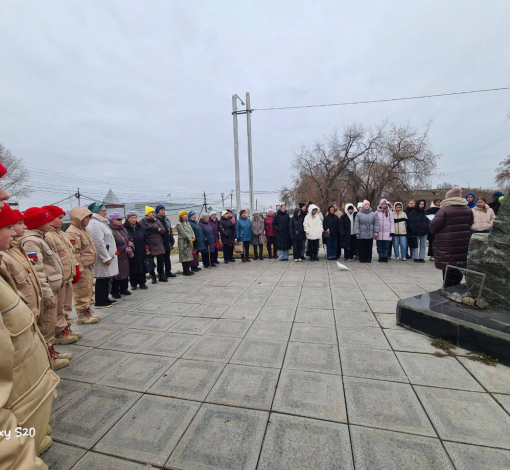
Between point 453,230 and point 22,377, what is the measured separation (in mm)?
5283

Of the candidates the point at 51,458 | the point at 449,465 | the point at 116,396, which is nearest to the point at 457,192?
the point at 449,465

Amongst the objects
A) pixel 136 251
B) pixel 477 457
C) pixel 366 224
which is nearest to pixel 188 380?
pixel 477 457

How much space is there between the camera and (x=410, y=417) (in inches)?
78.8

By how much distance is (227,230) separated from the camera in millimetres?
8828

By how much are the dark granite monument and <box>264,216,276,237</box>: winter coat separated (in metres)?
5.92

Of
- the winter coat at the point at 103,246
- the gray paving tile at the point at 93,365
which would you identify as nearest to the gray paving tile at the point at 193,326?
the gray paving tile at the point at 93,365

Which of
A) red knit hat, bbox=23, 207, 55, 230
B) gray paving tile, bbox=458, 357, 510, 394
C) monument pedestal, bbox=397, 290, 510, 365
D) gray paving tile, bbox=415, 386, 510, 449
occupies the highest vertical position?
red knit hat, bbox=23, 207, 55, 230

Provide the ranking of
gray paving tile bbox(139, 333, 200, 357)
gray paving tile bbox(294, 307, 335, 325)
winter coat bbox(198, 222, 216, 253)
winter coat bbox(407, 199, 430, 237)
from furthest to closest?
winter coat bbox(198, 222, 216, 253) < winter coat bbox(407, 199, 430, 237) < gray paving tile bbox(294, 307, 335, 325) < gray paving tile bbox(139, 333, 200, 357)

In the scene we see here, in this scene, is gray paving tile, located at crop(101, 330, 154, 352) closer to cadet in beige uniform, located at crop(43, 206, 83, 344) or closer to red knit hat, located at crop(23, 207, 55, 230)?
cadet in beige uniform, located at crop(43, 206, 83, 344)

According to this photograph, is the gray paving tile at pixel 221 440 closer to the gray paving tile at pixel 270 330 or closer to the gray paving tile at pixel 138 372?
the gray paving tile at pixel 138 372

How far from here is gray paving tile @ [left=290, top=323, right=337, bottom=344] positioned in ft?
10.7

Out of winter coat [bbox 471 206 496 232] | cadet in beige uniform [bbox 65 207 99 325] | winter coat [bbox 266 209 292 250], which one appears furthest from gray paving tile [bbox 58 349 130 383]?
winter coat [bbox 471 206 496 232]

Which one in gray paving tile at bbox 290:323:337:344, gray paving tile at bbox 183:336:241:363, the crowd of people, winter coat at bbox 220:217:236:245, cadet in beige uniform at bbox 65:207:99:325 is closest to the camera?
the crowd of people

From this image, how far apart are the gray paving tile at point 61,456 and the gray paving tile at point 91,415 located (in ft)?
0.14
